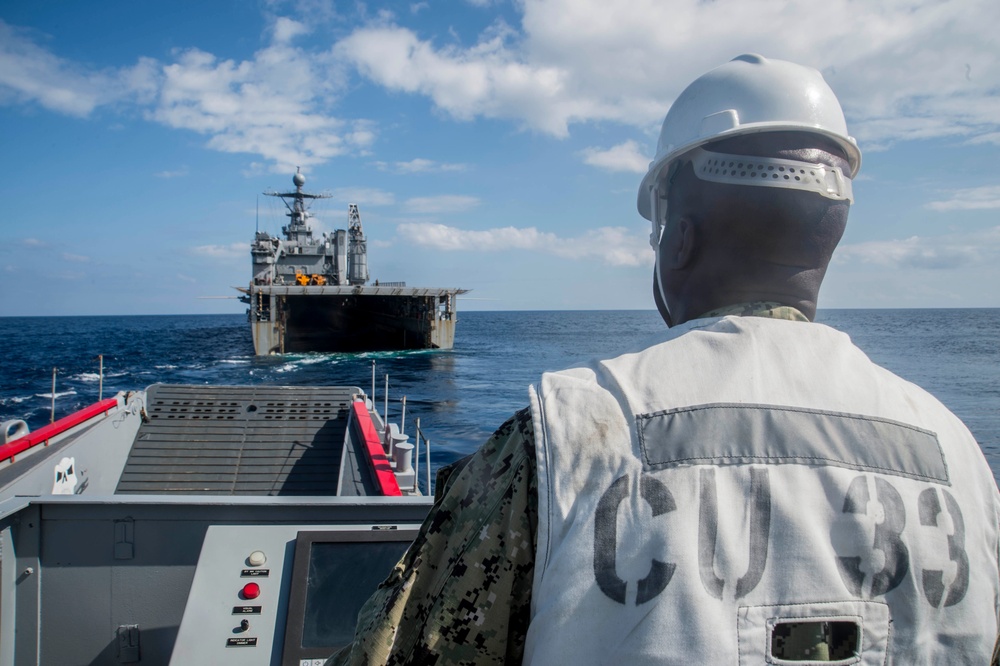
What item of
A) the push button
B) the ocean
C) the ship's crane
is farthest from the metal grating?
the ship's crane

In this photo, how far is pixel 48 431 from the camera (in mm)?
6375

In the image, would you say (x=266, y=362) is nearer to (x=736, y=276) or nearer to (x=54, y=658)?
(x=54, y=658)

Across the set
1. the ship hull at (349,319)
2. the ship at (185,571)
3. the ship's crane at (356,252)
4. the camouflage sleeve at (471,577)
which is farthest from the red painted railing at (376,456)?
the ship's crane at (356,252)

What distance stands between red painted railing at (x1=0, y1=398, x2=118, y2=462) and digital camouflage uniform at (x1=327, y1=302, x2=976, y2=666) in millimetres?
5909

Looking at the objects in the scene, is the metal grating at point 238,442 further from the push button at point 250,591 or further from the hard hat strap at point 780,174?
the hard hat strap at point 780,174

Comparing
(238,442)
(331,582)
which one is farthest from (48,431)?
(331,582)

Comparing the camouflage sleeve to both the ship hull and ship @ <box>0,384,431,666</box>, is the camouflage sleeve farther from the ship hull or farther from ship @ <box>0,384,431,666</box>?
the ship hull

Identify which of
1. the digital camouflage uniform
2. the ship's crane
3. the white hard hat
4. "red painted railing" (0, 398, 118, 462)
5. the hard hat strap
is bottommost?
"red painted railing" (0, 398, 118, 462)

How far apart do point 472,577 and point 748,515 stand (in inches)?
17.9

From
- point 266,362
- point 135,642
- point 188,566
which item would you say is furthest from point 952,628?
point 266,362

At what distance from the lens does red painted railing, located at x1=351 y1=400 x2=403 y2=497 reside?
20.5ft

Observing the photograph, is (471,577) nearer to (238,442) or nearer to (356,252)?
(238,442)

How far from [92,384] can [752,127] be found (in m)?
35.0

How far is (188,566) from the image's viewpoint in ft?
13.4
